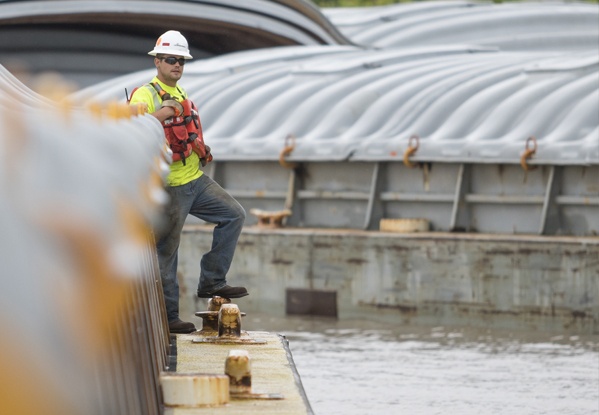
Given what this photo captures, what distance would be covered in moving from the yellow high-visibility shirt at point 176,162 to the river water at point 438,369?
344 cm

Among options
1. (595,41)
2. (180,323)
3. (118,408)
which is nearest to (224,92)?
(595,41)

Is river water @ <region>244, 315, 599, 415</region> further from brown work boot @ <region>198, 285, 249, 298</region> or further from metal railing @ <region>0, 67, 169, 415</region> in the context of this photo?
metal railing @ <region>0, 67, 169, 415</region>

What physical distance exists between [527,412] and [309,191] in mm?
10888

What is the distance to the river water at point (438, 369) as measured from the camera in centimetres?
1384

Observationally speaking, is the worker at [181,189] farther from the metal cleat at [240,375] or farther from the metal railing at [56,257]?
the metal railing at [56,257]

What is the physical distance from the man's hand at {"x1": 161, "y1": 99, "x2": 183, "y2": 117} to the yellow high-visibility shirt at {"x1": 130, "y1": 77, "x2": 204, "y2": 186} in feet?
0.41

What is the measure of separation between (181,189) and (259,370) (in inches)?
91.4

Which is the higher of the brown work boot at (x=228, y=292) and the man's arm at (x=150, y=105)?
the man's arm at (x=150, y=105)

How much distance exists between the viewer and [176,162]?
1046 centimetres

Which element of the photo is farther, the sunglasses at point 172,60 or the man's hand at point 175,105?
the sunglasses at point 172,60

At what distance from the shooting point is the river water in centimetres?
1384

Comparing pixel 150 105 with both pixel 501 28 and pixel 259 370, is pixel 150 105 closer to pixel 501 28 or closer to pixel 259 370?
pixel 259 370

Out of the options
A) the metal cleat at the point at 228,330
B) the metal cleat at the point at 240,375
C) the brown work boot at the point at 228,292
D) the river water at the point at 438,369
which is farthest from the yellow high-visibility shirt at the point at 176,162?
the river water at the point at 438,369

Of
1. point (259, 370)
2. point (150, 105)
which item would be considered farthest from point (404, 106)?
point (259, 370)
